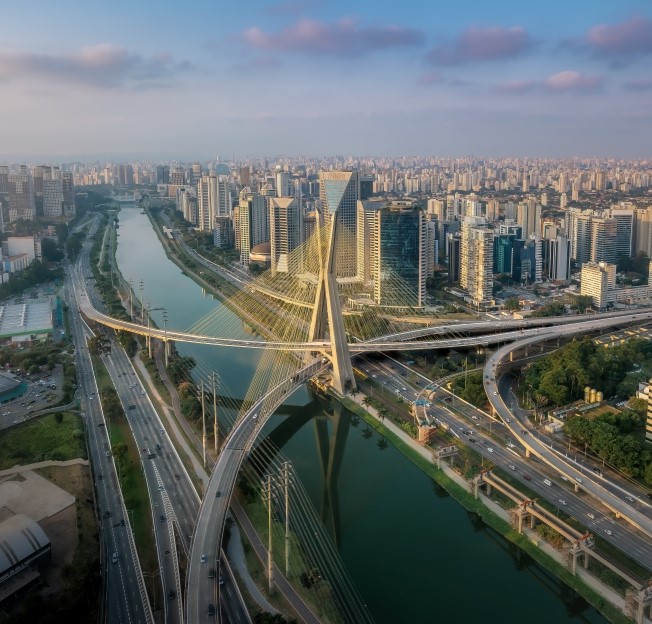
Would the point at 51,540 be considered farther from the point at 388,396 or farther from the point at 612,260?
the point at 612,260

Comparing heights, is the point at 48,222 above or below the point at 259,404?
above

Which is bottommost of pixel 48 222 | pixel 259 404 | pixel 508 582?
pixel 508 582

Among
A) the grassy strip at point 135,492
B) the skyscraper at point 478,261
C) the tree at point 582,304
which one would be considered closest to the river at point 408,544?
the grassy strip at point 135,492

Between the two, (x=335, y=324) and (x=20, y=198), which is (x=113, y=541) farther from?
(x=20, y=198)

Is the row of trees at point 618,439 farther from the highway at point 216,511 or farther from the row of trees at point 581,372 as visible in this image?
the highway at point 216,511

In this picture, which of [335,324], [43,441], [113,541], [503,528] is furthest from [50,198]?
[503,528]

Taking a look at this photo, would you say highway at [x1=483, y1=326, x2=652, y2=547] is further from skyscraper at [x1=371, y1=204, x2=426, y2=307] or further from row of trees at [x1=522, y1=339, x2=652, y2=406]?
skyscraper at [x1=371, y1=204, x2=426, y2=307]

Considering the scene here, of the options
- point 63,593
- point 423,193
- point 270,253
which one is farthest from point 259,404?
point 423,193
